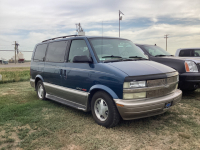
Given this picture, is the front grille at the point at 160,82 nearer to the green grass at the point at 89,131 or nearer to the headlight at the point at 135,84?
the headlight at the point at 135,84

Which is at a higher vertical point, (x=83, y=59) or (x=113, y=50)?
(x=113, y=50)

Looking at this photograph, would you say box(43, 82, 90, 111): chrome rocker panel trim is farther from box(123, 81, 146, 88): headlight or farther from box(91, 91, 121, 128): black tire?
box(123, 81, 146, 88): headlight

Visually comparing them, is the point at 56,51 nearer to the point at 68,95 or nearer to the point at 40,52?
the point at 40,52

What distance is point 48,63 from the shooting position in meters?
5.64

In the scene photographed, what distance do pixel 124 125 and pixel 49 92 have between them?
275cm

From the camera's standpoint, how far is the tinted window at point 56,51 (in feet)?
16.5

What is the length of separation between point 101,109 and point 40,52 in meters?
3.52

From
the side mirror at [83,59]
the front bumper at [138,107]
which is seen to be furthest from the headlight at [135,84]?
the side mirror at [83,59]

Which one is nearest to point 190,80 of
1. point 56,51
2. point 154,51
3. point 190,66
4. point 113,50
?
point 190,66

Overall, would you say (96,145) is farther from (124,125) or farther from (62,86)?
(62,86)

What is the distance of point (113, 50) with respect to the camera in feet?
14.6

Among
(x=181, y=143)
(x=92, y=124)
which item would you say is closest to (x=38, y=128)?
(x=92, y=124)

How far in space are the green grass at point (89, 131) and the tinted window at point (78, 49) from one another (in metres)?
1.47

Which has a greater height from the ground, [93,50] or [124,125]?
[93,50]
